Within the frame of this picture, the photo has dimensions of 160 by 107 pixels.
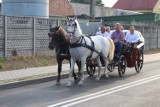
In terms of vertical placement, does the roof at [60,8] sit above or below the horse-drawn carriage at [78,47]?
above

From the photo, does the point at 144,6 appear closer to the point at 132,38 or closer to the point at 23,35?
the point at 23,35

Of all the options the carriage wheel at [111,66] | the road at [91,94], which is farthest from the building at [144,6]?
the road at [91,94]

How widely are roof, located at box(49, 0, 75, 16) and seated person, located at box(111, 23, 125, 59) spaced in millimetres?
33882

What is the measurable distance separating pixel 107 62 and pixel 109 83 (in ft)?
4.36

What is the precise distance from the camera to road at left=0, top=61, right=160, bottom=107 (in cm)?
979

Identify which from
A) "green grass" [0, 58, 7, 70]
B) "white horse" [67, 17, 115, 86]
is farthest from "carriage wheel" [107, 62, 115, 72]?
"green grass" [0, 58, 7, 70]

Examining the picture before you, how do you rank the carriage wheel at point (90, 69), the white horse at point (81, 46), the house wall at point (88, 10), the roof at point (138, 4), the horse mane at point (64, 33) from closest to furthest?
the white horse at point (81, 46)
the horse mane at point (64, 33)
the carriage wheel at point (90, 69)
the house wall at point (88, 10)
the roof at point (138, 4)

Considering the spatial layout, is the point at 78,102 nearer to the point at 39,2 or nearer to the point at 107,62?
the point at 107,62

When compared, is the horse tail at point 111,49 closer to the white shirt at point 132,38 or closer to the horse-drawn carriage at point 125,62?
the horse-drawn carriage at point 125,62

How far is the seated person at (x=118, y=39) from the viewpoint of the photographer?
15.4 metres

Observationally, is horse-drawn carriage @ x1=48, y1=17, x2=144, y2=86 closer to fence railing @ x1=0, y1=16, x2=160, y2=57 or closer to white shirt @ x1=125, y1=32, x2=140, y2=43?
white shirt @ x1=125, y1=32, x2=140, y2=43

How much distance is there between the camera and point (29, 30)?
1931cm

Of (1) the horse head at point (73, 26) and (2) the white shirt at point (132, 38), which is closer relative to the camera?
(1) the horse head at point (73, 26)

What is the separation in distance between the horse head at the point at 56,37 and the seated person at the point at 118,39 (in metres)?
3.17
